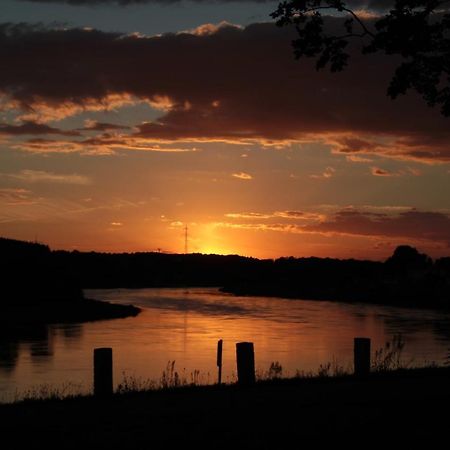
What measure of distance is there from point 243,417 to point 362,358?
5945 millimetres

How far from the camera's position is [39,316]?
8150 cm

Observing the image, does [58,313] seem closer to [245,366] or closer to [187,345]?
[187,345]

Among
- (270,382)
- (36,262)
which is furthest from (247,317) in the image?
(270,382)

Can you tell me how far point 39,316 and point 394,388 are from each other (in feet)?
231

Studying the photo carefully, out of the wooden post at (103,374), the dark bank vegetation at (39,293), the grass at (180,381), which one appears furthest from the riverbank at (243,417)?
the dark bank vegetation at (39,293)

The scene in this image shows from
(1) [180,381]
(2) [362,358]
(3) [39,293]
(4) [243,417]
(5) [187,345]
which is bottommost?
(5) [187,345]

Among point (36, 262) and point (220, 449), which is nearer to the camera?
point (220, 449)

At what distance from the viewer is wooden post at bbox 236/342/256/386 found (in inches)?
618

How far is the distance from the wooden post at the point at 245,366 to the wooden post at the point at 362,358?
8.64 feet

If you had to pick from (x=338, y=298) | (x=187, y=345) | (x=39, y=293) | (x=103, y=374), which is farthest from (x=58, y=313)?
(x=338, y=298)

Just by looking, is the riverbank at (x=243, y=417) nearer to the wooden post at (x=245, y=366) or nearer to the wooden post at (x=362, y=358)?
the wooden post at (x=245, y=366)

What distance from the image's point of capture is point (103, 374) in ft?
47.9

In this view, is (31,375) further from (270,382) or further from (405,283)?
(405,283)

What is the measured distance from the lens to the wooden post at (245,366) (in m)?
15.7
